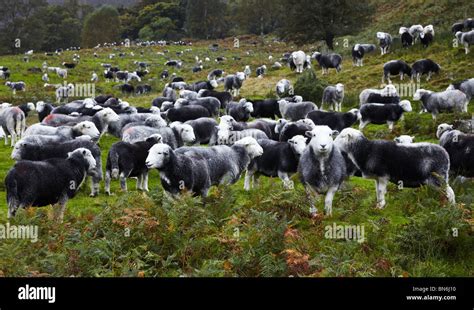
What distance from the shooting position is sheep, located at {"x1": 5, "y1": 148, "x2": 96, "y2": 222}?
11984mm

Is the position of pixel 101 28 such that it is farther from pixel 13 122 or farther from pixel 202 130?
pixel 202 130

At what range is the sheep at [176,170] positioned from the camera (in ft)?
40.2

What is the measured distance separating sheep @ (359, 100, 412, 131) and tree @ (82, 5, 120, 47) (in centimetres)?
9405

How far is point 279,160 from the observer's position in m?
15.3

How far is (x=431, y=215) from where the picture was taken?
436 inches

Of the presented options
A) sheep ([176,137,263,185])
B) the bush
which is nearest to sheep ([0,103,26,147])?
sheep ([176,137,263,185])

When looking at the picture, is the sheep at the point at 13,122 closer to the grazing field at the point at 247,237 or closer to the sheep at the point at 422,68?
the grazing field at the point at 247,237

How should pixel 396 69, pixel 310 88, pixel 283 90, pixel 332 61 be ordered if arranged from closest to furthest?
pixel 310 88 → pixel 396 69 → pixel 283 90 → pixel 332 61

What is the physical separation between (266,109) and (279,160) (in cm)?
1221

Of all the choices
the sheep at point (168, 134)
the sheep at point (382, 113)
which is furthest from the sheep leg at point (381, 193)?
the sheep at point (382, 113)

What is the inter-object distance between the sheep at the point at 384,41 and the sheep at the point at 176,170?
3023cm

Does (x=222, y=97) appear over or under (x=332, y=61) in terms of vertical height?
under

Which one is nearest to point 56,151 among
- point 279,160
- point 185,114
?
point 279,160
